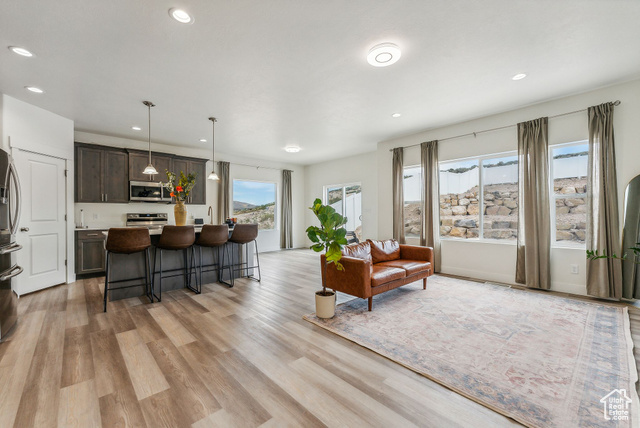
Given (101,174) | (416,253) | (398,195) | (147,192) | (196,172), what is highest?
(196,172)

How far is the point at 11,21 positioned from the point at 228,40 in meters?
1.80

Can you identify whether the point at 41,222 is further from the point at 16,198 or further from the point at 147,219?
the point at 147,219

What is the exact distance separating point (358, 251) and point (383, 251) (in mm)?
699

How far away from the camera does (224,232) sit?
13.9 feet

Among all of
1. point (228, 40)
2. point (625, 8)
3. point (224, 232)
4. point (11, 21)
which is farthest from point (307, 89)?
point (625, 8)

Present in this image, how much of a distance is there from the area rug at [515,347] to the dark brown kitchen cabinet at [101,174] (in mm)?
5034

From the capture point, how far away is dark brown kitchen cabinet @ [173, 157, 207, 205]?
6.26 meters

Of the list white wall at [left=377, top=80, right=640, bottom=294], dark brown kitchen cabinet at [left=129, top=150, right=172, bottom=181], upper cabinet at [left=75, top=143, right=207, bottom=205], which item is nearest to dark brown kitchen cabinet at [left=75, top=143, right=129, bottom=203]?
upper cabinet at [left=75, top=143, right=207, bottom=205]

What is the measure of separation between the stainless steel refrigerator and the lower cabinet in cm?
217

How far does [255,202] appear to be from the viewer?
26.8 ft

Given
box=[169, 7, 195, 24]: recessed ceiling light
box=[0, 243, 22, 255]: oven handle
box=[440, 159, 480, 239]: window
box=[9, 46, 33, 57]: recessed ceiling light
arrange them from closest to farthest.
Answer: box=[169, 7, 195, 24]: recessed ceiling light → box=[0, 243, 22, 255]: oven handle → box=[9, 46, 33, 57]: recessed ceiling light → box=[440, 159, 480, 239]: window

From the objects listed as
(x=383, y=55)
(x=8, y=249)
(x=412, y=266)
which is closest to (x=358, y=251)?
(x=412, y=266)

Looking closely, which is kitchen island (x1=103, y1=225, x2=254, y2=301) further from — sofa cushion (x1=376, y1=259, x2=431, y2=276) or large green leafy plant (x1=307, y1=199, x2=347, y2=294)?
sofa cushion (x1=376, y1=259, x2=431, y2=276)

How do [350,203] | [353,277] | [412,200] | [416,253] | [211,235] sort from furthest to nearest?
[350,203] → [412,200] → [416,253] → [211,235] → [353,277]
